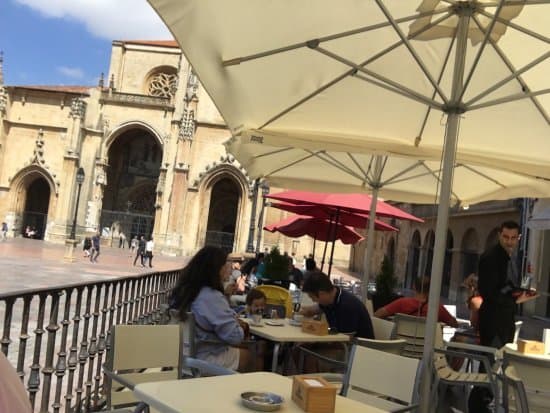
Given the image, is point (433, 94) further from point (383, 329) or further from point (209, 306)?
point (209, 306)

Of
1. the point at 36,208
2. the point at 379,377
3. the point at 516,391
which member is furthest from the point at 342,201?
the point at 36,208

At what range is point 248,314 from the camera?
6.07 m

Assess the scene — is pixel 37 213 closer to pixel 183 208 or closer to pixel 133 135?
pixel 133 135

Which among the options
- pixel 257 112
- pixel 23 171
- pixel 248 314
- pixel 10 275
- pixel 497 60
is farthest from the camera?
pixel 23 171

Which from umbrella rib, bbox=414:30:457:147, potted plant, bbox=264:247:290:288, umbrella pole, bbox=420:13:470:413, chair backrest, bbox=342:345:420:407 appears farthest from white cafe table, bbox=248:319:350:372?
potted plant, bbox=264:247:290:288

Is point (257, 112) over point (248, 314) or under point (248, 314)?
over

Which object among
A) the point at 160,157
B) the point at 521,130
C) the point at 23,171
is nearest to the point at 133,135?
the point at 160,157

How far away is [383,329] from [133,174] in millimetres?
42515

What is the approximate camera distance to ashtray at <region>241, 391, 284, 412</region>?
2.44 metres

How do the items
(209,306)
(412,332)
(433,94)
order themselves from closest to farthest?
(209,306) < (433,94) < (412,332)

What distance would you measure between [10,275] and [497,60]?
50.5ft

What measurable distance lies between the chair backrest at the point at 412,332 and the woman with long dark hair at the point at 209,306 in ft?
7.17

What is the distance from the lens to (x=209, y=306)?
442 centimetres

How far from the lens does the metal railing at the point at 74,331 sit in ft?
11.7
